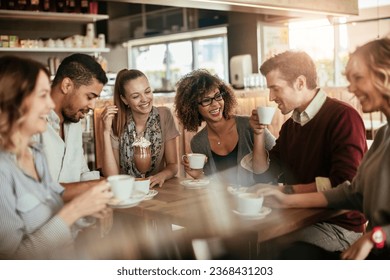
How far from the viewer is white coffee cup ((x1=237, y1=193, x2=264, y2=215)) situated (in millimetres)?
1229

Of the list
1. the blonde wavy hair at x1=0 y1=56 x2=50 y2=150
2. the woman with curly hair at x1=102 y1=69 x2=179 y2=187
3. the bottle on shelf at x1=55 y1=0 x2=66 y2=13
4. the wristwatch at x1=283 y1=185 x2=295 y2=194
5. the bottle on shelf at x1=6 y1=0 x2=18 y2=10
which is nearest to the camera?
the blonde wavy hair at x1=0 y1=56 x2=50 y2=150

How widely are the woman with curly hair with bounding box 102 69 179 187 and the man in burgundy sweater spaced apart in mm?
416

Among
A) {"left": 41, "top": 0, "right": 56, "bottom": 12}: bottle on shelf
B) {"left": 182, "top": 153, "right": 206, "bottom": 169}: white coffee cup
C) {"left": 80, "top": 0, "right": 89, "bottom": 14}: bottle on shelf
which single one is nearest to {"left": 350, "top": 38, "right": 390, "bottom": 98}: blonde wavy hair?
{"left": 182, "top": 153, "right": 206, "bottom": 169}: white coffee cup

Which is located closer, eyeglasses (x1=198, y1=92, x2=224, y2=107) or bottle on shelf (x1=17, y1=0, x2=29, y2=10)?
eyeglasses (x1=198, y1=92, x2=224, y2=107)

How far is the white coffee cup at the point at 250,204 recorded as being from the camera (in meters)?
1.23

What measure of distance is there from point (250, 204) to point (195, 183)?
0.42m

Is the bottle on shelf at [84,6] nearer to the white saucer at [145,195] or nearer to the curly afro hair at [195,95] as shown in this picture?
the curly afro hair at [195,95]

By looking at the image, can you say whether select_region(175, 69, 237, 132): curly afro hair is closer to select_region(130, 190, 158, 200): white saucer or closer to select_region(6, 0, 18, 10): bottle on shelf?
select_region(130, 190, 158, 200): white saucer

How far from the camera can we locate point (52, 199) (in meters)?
1.16

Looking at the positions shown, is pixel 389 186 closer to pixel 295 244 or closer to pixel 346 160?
pixel 346 160

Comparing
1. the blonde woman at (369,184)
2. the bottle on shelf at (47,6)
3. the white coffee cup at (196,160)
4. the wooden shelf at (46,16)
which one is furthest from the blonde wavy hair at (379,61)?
the bottle on shelf at (47,6)
